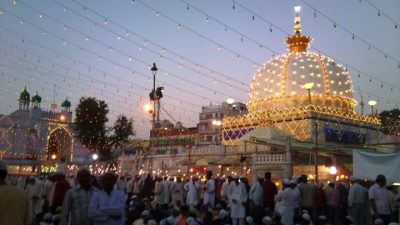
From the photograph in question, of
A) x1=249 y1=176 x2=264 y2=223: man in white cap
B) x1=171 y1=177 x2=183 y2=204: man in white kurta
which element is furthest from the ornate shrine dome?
x1=249 y1=176 x2=264 y2=223: man in white cap

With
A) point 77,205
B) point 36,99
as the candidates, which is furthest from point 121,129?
point 77,205

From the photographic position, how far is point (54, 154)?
Result: 190 ft

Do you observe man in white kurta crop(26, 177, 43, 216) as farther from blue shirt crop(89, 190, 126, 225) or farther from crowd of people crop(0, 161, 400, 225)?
blue shirt crop(89, 190, 126, 225)

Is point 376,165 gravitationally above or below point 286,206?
above

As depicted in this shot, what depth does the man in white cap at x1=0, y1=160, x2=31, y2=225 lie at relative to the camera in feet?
15.4

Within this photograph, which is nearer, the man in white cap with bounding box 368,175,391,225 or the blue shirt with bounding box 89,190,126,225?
the blue shirt with bounding box 89,190,126,225

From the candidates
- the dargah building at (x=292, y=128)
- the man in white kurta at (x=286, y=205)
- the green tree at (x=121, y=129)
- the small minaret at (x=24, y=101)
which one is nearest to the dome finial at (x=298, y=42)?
the dargah building at (x=292, y=128)

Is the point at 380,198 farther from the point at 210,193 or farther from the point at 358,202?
the point at 210,193

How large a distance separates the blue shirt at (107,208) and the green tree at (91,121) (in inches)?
1386

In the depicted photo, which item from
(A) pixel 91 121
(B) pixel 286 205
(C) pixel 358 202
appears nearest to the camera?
(B) pixel 286 205

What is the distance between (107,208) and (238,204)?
7090 millimetres

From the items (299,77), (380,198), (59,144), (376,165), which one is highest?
(299,77)

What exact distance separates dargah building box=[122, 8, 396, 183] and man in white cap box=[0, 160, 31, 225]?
18.6 m

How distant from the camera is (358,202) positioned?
38.7 feet
